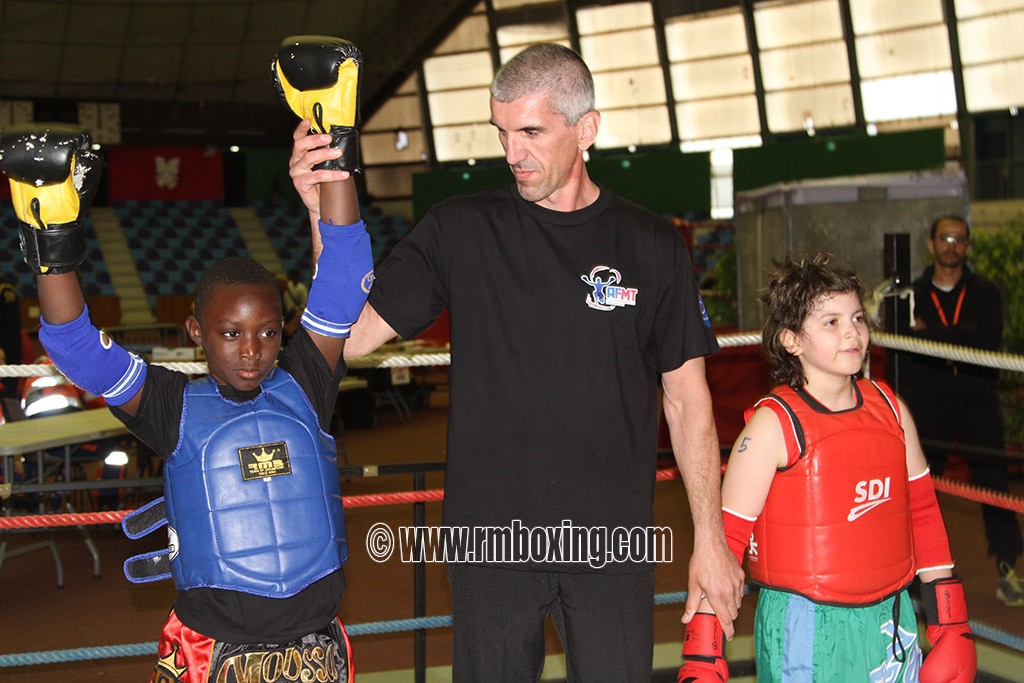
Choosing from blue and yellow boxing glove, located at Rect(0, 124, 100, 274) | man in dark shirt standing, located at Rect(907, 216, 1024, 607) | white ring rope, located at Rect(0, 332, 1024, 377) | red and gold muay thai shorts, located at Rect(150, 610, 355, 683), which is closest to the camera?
blue and yellow boxing glove, located at Rect(0, 124, 100, 274)

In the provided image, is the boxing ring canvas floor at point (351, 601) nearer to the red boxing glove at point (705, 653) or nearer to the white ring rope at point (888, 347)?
the white ring rope at point (888, 347)

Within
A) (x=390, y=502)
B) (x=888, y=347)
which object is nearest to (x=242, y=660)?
(x=390, y=502)

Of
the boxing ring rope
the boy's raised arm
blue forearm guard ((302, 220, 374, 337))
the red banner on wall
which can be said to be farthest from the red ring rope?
the red banner on wall

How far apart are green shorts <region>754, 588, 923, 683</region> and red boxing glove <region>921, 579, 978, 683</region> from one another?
48 millimetres

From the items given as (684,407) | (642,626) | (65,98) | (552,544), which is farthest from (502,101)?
(65,98)

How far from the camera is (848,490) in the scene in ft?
7.45

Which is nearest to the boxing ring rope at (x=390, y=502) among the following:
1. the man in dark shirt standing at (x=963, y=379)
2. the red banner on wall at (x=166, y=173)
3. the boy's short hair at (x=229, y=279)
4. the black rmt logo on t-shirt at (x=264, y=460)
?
the boy's short hair at (x=229, y=279)

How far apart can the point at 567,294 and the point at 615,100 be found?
18684 millimetres

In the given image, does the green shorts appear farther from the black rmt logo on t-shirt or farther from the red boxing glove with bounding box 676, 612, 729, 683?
the black rmt logo on t-shirt

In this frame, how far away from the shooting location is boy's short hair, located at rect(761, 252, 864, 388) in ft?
7.77

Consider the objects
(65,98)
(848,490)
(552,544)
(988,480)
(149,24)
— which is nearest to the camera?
(552,544)

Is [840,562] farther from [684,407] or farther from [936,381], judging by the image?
[936,381]

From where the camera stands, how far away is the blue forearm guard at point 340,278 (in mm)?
2006

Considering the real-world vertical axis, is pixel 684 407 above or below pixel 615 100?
below
